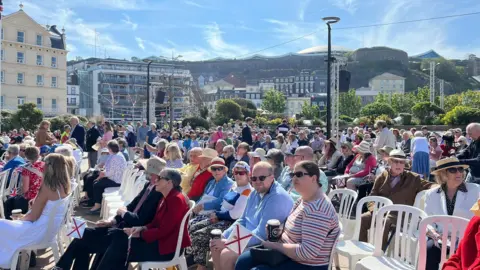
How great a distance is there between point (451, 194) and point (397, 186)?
2.80ft

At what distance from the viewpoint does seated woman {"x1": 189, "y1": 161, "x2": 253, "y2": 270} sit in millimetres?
4301

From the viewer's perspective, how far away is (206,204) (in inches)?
189

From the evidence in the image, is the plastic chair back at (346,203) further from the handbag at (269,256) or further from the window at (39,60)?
the window at (39,60)

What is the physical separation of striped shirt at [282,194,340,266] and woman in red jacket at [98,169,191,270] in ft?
3.95

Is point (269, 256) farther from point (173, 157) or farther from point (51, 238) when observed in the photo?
point (173, 157)

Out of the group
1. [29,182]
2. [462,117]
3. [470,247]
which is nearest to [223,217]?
[470,247]

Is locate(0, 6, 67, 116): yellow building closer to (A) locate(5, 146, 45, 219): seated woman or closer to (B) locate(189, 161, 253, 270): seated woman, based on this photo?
(A) locate(5, 146, 45, 219): seated woman

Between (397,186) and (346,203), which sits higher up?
(397,186)

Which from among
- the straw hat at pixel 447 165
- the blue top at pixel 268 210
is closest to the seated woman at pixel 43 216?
the blue top at pixel 268 210

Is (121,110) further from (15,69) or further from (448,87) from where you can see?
(448,87)

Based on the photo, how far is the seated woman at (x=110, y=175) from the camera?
7.39 m

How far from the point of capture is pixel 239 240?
3.54 meters

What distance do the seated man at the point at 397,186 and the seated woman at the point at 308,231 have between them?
1.67 m

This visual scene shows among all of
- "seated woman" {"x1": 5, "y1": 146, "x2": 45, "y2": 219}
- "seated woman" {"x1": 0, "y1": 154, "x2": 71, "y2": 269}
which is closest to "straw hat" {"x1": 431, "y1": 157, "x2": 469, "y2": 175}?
"seated woman" {"x1": 0, "y1": 154, "x2": 71, "y2": 269}
